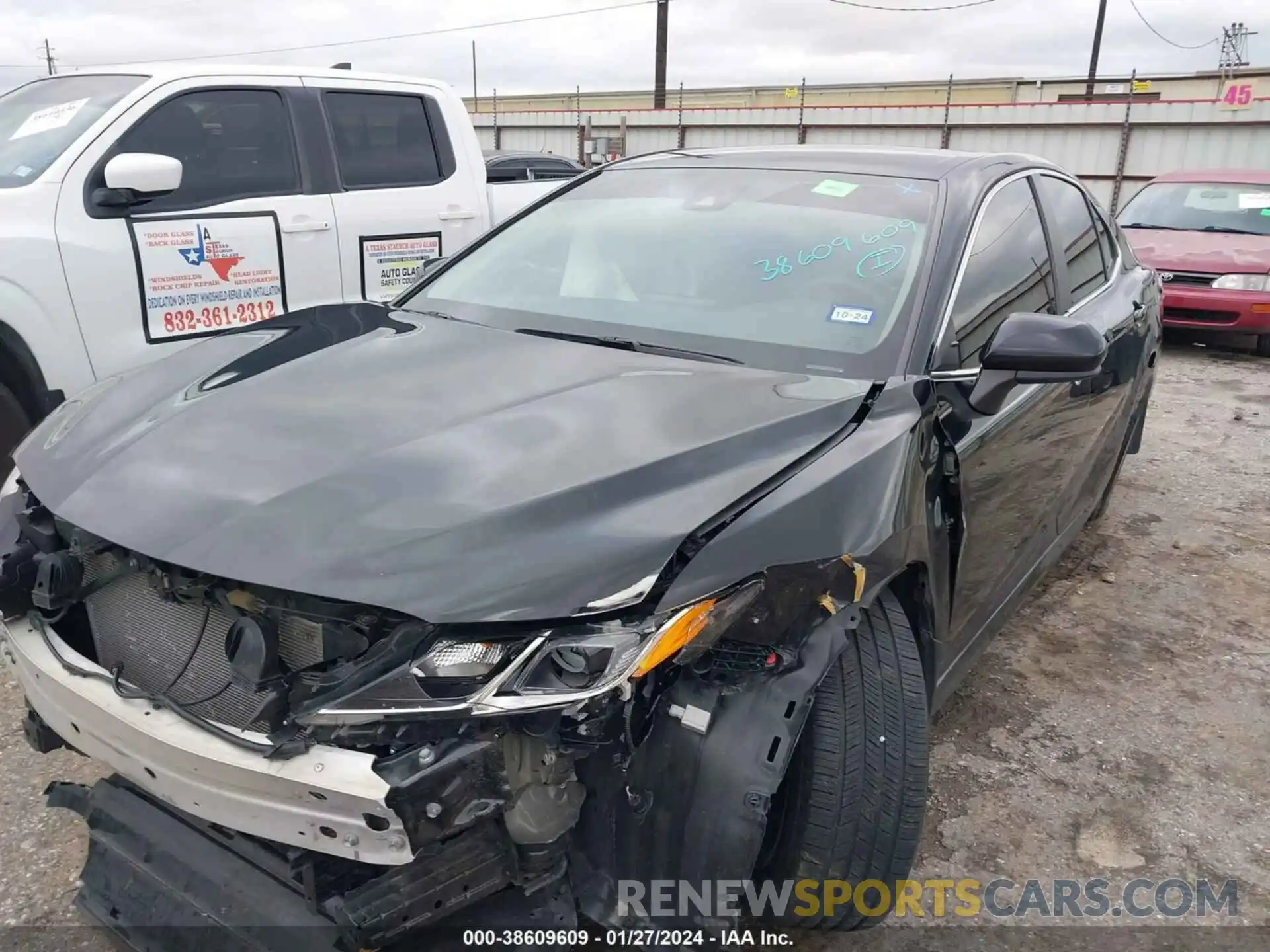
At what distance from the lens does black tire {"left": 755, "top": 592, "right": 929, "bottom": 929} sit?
2.00 meters

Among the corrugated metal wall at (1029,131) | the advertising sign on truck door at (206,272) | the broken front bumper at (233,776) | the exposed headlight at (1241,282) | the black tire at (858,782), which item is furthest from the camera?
the corrugated metal wall at (1029,131)

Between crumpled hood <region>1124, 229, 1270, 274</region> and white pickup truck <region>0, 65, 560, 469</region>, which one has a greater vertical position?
white pickup truck <region>0, 65, 560, 469</region>

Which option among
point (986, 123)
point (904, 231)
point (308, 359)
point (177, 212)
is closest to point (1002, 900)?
point (904, 231)

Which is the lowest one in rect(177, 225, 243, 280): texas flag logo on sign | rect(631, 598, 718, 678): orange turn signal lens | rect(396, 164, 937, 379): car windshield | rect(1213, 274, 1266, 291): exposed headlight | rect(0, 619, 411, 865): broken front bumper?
rect(1213, 274, 1266, 291): exposed headlight

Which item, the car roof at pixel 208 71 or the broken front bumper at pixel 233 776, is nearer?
the broken front bumper at pixel 233 776

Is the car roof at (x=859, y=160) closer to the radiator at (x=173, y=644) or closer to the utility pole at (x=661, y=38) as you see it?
the radiator at (x=173, y=644)

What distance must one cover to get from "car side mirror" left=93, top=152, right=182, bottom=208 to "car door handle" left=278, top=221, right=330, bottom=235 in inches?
22.0

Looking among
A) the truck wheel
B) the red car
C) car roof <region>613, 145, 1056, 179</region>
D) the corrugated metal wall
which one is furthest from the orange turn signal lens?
the corrugated metal wall

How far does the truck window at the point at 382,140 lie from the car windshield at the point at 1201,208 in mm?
6665

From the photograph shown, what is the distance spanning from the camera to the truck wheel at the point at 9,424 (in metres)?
3.91

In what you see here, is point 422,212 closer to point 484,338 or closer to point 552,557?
point 484,338

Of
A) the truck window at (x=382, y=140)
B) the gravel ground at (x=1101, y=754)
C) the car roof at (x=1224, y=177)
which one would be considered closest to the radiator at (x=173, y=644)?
the gravel ground at (x=1101, y=754)

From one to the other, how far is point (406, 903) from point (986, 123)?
20.9 meters

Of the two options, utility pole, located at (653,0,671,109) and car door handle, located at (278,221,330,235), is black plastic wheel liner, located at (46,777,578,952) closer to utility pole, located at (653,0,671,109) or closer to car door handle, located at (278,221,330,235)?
car door handle, located at (278,221,330,235)
